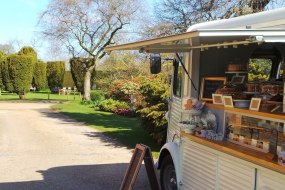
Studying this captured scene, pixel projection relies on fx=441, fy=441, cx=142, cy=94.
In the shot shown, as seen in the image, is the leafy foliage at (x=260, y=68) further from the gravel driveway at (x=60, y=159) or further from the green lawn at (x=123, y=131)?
the green lawn at (x=123, y=131)

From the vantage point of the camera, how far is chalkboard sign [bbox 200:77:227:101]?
16.9 feet

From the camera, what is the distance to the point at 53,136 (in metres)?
13.6

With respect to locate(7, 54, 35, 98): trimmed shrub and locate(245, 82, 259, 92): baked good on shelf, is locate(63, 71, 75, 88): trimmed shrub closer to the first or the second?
locate(7, 54, 35, 98): trimmed shrub

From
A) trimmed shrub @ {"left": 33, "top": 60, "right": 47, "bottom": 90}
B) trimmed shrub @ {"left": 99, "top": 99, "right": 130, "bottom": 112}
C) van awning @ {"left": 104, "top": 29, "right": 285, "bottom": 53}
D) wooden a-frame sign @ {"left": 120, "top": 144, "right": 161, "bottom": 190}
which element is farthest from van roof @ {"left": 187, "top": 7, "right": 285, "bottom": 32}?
trimmed shrub @ {"left": 33, "top": 60, "right": 47, "bottom": 90}

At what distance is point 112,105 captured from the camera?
78.9ft

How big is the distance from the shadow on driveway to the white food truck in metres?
1.59

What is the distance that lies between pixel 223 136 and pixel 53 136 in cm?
976

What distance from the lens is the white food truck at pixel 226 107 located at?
12.0 ft

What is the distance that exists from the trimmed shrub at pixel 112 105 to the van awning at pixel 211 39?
18051 millimetres

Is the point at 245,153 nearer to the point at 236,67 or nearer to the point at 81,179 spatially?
the point at 236,67

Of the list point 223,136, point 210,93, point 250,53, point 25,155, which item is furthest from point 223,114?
point 25,155

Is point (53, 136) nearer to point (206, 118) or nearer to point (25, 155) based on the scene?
point (25, 155)

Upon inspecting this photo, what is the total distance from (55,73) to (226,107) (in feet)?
Result: 133

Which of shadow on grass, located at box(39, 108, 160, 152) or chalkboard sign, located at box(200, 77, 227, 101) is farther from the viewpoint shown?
shadow on grass, located at box(39, 108, 160, 152)
